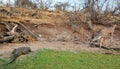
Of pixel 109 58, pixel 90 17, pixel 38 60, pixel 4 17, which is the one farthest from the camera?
pixel 90 17

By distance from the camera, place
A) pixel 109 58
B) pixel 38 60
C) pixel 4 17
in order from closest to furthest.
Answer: pixel 38 60 → pixel 109 58 → pixel 4 17

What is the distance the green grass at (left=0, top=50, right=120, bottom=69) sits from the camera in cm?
995

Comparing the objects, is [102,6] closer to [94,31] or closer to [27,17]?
[94,31]

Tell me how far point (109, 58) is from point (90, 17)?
10804 mm

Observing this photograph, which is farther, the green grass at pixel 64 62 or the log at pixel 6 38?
the log at pixel 6 38

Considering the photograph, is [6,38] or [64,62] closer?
[64,62]

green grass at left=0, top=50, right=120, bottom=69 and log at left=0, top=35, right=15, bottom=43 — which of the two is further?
log at left=0, top=35, right=15, bottom=43

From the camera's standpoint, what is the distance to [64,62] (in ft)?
34.7

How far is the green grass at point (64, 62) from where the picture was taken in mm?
9945

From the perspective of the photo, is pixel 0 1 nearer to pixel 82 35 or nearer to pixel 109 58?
pixel 82 35

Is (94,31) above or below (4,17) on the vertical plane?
below

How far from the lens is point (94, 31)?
71.3 ft

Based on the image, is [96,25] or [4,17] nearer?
[4,17]

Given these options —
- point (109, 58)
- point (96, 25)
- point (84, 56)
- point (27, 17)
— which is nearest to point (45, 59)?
point (84, 56)
